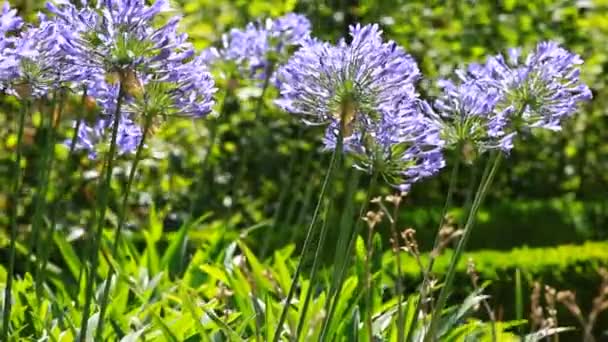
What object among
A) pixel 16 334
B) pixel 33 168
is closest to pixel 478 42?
pixel 33 168

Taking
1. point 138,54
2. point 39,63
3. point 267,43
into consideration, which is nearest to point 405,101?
point 138,54

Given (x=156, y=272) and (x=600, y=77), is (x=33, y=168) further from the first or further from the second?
(x=600, y=77)

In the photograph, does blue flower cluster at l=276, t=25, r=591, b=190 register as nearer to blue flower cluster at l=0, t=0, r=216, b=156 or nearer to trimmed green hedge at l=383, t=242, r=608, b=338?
blue flower cluster at l=0, t=0, r=216, b=156

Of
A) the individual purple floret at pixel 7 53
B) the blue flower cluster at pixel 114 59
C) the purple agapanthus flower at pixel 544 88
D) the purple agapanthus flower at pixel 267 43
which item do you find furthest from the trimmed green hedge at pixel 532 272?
the individual purple floret at pixel 7 53

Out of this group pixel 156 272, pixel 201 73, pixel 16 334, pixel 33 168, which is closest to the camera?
pixel 201 73

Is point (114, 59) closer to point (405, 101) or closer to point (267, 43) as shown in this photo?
point (405, 101)

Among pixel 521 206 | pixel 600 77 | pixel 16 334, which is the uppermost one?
pixel 600 77

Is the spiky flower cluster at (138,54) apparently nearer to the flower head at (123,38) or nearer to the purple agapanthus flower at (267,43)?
the flower head at (123,38)
